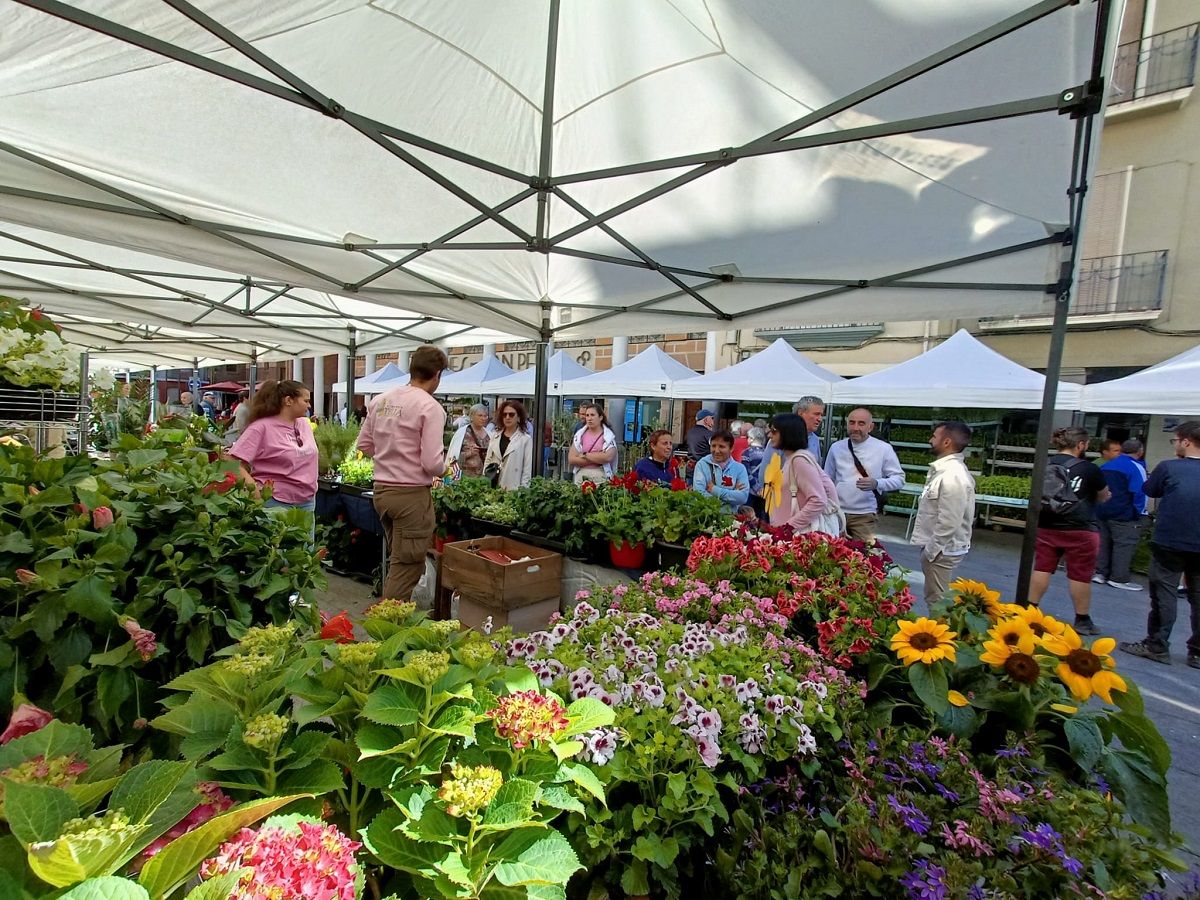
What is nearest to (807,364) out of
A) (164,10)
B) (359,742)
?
(164,10)

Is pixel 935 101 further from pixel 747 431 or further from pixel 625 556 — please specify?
pixel 747 431

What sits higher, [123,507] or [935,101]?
[935,101]

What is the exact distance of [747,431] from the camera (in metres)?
9.40

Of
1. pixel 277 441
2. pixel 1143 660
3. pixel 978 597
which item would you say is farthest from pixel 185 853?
pixel 1143 660

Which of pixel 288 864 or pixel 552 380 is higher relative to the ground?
pixel 552 380

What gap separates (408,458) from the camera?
3492 mm

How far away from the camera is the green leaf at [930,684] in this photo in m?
1.50

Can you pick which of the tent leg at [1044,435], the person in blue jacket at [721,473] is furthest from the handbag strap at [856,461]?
the tent leg at [1044,435]

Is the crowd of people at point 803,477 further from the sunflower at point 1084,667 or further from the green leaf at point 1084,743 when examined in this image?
the green leaf at point 1084,743

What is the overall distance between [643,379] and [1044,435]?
636cm

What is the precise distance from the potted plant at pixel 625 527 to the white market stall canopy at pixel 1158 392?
219 inches

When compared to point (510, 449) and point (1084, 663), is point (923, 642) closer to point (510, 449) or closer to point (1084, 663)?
point (1084, 663)

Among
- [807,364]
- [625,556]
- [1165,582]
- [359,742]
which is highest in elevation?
[807,364]

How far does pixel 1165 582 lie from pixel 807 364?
4.59 m
